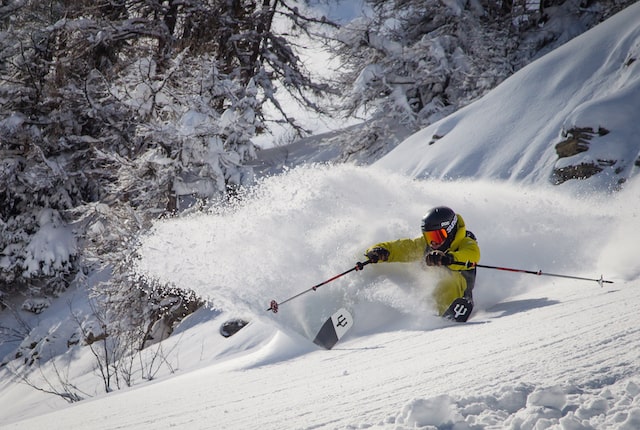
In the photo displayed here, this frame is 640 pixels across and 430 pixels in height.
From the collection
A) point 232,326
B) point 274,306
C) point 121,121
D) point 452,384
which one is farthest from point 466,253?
point 121,121

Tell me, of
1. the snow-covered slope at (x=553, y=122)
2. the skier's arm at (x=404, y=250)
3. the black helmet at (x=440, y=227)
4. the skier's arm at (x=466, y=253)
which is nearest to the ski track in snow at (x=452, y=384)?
the skier's arm at (x=466, y=253)

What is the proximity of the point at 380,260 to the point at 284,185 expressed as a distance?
297cm

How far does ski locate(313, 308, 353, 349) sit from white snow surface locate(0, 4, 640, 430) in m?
0.12

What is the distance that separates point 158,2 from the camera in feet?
50.9

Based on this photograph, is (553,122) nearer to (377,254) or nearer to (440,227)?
(440,227)

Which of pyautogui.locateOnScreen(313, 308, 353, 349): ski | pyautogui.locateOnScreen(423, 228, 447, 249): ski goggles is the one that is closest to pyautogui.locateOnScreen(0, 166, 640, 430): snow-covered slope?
pyautogui.locateOnScreen(313, 308, 353, 349): ski

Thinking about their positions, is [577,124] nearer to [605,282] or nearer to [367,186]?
[367,186]

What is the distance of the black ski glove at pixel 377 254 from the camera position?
5.27 meters

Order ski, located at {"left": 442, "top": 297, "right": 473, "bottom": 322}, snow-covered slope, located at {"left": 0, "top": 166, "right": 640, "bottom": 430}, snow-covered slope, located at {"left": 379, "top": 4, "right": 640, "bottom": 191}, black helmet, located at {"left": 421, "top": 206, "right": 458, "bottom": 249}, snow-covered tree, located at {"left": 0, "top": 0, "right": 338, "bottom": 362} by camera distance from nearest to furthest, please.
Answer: snow-covered slope, located at {"left": 0, "top": 166, "right": 640, "bottom": 430} < ski, located at {"left": 442, "top": 297, "right": 473, "bottom": 322} < black helmet, located at {"left": 421, "top": 206, "right": 458, "bottom": 249} < snow-covered slope, located at {"left": 379, "top": 4, "right": 640, "bottom": 191} < snow-covered tree, located at {"left": 0, "top": 0, "right": 338, "bottom": 362}

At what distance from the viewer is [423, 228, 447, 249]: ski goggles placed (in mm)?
5094

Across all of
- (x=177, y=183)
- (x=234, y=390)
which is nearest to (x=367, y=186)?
(x=234, y=390)

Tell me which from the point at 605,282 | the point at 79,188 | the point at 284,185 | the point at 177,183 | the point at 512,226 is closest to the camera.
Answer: the point at 605,282

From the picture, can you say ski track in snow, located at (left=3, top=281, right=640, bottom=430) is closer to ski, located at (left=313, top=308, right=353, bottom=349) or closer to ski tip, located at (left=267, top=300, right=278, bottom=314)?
ski, located at (left=313, top=308, right=353, bottom=349)

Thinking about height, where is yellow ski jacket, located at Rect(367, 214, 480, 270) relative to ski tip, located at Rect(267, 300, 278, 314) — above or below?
above
